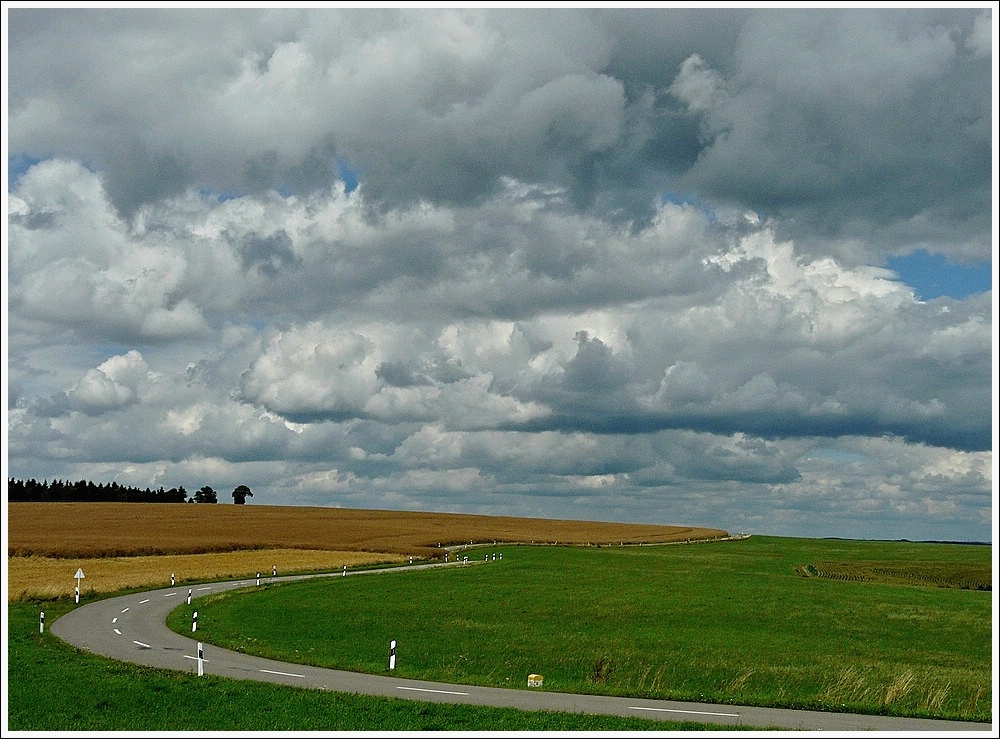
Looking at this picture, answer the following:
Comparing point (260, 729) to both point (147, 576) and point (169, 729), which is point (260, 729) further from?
point (147, 576)

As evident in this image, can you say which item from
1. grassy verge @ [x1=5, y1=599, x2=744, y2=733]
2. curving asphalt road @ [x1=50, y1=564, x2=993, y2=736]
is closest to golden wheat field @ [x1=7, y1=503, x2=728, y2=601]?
curving asphalt road @ [x1=50, y1=564, x2=993, y2=736]

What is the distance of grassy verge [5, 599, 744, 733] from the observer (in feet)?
73.8

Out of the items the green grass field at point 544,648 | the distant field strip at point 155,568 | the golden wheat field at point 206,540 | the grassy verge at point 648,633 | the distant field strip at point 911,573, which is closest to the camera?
the green grass field at point 544,648

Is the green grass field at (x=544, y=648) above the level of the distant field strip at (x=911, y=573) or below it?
above

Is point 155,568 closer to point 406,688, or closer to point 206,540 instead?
point 206,540

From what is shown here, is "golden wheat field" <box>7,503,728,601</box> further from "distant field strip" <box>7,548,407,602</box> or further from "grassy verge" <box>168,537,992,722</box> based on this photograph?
"grassy verge" <box>168,537,992,722</box>

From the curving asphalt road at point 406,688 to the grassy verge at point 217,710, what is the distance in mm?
1877

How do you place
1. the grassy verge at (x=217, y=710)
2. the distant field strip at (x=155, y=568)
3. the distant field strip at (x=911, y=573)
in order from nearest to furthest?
1. the grassy verge at (x=217, y=710)
2. the distant field strip at (x=155, y=568)
3. the distant field strip at (x=911, y=573)

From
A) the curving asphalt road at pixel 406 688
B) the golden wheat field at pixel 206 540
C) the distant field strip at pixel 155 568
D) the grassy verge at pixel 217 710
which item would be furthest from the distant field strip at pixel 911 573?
the grassy verge at pixel 217 710

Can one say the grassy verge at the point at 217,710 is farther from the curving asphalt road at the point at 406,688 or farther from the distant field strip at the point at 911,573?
the distant field strip at the point at 911,573

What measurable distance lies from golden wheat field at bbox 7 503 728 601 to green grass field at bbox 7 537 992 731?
14.1 m

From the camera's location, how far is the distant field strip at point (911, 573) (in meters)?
98.1

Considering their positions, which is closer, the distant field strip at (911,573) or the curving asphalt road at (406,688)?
the curving asphalt road at (406,688)

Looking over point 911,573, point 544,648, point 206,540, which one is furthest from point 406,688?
point 206,540
